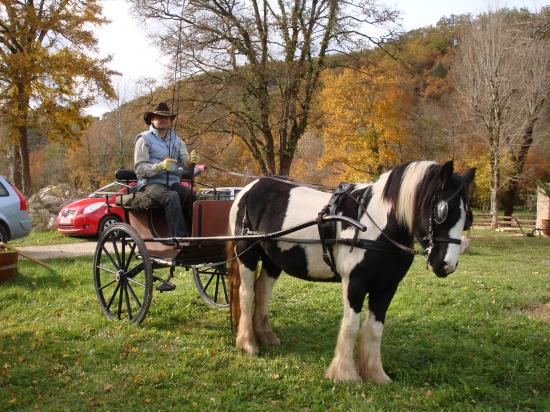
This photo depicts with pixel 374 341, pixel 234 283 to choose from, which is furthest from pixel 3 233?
pixel 374 341

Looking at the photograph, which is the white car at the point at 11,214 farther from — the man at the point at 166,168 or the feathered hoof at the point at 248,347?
the feathered hoof at the point at 248,347

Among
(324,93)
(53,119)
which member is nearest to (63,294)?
(53,119)

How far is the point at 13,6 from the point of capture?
58.6 feet

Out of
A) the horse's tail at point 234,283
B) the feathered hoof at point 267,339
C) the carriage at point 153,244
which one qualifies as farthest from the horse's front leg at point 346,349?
the carriage at point 153,244

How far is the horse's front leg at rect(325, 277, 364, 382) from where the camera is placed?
3986 millimetres

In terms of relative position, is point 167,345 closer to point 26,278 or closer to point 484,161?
point 26,278

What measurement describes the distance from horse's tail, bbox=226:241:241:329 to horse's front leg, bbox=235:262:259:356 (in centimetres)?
13

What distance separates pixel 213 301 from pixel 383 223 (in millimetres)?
3312

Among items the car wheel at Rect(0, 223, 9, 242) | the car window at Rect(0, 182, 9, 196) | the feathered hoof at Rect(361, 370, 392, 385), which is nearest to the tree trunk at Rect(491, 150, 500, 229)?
the car window at Rect(0, 182, 9, 196)

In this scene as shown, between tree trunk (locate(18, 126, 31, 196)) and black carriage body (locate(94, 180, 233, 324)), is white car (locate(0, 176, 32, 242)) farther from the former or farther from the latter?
tree trunk (locate(18, 126, 31, 196))

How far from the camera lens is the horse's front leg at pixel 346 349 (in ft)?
13.1

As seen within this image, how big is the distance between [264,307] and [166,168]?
5.91 feet

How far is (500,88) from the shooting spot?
87.9 ft

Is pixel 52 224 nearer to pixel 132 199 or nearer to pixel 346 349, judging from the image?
pixel 132 199
